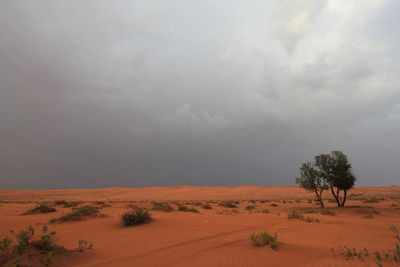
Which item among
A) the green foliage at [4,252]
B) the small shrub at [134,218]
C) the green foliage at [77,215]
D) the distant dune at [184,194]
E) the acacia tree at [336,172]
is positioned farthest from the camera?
the distant dune at [184,194]

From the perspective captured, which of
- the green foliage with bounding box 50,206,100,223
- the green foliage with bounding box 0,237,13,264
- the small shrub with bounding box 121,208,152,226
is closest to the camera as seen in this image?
the green foliage with bounding box 0,237,13,264

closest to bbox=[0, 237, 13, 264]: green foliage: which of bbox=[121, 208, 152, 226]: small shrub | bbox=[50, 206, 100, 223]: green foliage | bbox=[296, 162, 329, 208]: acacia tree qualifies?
bbox=[121, 208, 152, 226]: small shrub

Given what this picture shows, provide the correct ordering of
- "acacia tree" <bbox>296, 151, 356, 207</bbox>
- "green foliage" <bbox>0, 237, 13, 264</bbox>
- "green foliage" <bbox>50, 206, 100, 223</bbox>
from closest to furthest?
"green foliage" <bbox>0, 237, 13, 264</bbox>
"green foliage" <bbox>50, 206, 100, 223</bbox>
"acacia tree" <bbox>296, 151, 356, 207</bbox>

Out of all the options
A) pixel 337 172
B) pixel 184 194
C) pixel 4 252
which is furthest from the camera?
pixel 184 194

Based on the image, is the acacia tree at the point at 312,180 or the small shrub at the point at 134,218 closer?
the small shrub at the point at 134,218

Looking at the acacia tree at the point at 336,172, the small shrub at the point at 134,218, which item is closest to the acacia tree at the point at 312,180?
the acacia tree at the point at 336,172

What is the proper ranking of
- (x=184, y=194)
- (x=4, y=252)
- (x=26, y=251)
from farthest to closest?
(x=184, y=194) < (x=26, y=251) < (x=4, y=252)

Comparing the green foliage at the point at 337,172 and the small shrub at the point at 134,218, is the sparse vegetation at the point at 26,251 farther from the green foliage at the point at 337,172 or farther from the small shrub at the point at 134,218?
the green foliage at the point at 337,172

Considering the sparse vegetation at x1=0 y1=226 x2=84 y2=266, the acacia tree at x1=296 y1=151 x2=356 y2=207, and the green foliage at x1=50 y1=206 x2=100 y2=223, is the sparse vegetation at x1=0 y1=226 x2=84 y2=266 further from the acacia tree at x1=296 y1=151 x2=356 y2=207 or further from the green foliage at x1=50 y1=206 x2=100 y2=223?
the acacia tree at x1=296 y1=151 x2=356 y2=207

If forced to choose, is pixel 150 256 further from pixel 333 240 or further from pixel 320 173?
pixel 320 173

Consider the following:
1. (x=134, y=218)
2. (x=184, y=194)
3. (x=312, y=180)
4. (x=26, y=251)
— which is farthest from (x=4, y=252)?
(x=184, y=194)

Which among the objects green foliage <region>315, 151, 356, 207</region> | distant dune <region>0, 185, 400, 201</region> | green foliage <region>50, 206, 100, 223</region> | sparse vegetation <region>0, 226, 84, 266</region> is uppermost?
green foliage <region>315, 151, 356, 207</region>

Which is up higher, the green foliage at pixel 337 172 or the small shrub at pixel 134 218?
the green foliage at pixel 337 172

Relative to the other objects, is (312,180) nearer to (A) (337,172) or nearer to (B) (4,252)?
(A) (337,172)
